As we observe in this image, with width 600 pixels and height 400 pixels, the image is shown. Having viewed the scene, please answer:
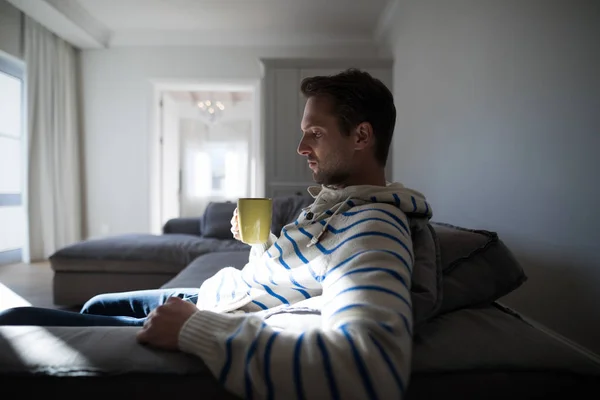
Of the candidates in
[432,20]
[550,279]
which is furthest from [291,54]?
[550,279]

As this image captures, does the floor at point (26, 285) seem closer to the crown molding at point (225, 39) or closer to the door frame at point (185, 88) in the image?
the door frame at point (185, 88)

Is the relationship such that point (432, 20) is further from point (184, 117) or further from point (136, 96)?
point (184, 117)

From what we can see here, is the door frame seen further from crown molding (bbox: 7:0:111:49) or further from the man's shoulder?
the man's shoulder

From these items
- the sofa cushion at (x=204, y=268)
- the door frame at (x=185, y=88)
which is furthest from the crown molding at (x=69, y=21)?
the sofa cushion at (x=204, y=268)

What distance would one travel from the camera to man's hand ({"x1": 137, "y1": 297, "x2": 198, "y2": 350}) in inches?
24.9

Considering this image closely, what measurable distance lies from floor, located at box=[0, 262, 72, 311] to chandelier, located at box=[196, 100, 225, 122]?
159 inches

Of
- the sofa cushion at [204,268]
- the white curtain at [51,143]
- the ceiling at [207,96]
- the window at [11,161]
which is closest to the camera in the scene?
the sofa cushion at [204,268]

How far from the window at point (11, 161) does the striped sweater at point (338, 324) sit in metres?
4.34

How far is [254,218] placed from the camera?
89cm

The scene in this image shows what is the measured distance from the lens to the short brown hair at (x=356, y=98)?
0.88 metres

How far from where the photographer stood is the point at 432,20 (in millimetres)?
2764

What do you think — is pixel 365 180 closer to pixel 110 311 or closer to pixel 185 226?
pixel 110 311

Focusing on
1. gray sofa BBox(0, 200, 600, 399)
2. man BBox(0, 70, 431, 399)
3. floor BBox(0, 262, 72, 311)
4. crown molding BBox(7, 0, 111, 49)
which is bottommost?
floor BBox(0, 262, 72, 311)

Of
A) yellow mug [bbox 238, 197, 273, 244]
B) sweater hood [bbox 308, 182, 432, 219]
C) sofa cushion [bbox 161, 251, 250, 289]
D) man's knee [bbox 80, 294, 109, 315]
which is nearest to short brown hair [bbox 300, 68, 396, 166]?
sweater hood [bbox 308, 182, 432, 219]
